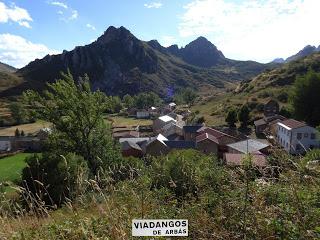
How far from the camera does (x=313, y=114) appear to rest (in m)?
64.0

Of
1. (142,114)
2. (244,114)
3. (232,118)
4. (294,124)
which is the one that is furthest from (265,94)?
(294,124)

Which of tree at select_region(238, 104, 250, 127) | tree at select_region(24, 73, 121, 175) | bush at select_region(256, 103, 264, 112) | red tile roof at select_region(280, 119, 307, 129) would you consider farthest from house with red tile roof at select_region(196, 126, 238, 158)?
bush at select_region(256, 103, 264, 112)

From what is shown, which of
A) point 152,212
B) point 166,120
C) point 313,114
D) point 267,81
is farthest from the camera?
point 267,81

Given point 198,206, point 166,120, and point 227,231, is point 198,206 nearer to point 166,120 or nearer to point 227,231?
point 227,231

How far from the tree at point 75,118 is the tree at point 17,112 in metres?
94.4

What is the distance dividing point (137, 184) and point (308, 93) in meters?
65.6

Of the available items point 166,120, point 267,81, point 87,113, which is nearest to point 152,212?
point 87,113

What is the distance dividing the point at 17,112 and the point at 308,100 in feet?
311

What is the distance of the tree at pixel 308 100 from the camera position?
6425cm

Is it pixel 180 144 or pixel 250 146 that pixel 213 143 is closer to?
pixel 180 144

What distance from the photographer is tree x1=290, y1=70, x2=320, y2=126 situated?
64250mm

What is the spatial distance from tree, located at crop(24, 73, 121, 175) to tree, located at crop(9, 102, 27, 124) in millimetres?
94429

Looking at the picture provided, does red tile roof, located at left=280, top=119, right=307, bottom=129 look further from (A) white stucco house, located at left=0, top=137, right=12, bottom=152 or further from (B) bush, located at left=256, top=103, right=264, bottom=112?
(A) white stucco house, located at left=0, top=137, right=12, bottom=152

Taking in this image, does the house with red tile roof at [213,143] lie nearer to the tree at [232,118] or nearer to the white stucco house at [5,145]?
the tree at [232,118]
